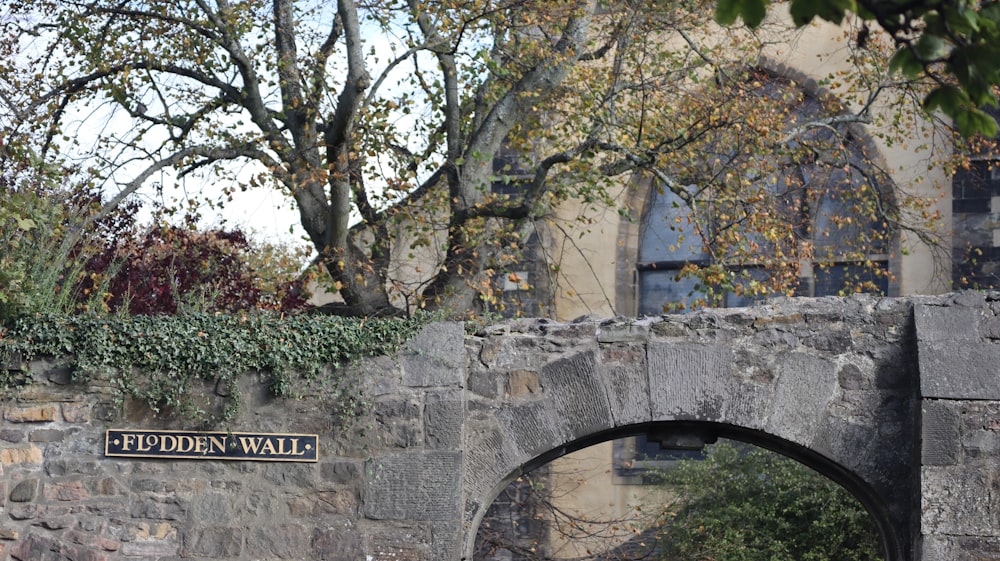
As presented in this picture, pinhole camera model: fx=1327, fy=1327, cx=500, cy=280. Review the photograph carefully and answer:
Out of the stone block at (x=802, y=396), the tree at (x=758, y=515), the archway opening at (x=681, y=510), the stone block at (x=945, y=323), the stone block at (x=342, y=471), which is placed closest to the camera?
the stone block at (x=945, y=323)

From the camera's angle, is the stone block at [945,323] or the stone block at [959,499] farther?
the stone block at [945,323]

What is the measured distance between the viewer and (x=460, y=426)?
632cm

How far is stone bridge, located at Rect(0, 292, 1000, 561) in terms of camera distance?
6.27 meters

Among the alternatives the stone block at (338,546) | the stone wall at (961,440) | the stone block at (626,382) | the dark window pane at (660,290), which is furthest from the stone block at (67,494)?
the dark window pane at (660,290)

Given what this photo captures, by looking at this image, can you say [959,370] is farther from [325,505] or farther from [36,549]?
[36,549]

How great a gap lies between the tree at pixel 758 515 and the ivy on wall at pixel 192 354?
5.16m

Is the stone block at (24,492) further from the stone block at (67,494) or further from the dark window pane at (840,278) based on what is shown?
the dark window pane at (840,278)

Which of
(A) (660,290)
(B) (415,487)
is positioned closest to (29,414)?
(B) (415,487)

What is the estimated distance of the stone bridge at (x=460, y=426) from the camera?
20.6ft

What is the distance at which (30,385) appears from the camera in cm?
644

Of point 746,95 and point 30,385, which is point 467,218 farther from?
point 30,385

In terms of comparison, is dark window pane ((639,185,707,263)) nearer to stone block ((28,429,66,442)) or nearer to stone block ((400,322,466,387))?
stone block ((400,322,466,387))

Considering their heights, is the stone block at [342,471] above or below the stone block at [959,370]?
below

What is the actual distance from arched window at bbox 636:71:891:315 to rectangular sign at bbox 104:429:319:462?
4.78 m
